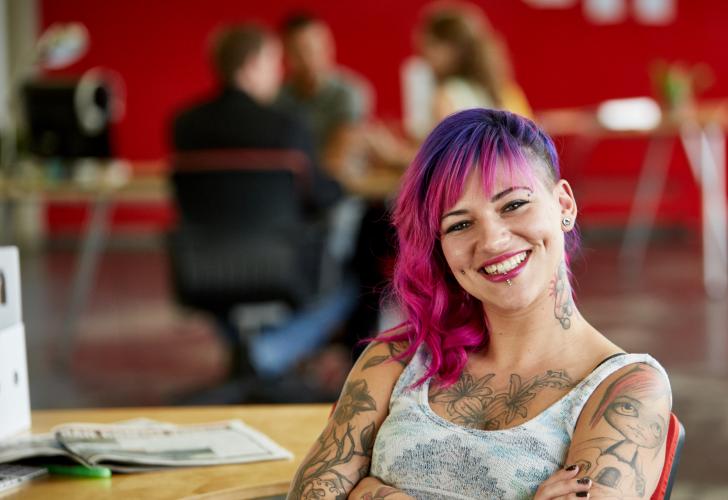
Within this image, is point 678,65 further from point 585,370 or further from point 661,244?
point 585,370

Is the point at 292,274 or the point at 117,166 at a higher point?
the point at 117,166

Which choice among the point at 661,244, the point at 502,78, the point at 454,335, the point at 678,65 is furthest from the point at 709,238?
the point at 454,335

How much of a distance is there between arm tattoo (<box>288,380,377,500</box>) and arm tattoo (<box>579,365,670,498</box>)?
314 mm

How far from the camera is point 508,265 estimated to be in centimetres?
141

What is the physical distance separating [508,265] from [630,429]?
251 millimetres

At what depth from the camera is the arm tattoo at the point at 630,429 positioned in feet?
4.13

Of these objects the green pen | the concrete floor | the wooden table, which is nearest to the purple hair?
the wooden table

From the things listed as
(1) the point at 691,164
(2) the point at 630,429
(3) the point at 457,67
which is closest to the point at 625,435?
(2) the point at 630,429

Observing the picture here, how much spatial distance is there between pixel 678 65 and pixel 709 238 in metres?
1.59

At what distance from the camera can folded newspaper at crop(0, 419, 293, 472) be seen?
154 centimetres

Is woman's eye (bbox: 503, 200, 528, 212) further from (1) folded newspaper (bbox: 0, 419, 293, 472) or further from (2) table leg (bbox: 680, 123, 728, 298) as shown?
(2) table leg (bbox: 680, 123, 728, 298)

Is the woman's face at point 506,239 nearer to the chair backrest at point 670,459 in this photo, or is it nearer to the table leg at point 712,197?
the chair backrest at point 670,459

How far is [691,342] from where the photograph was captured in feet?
16.4

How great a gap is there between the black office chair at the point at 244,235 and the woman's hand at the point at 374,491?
231 centimetres
